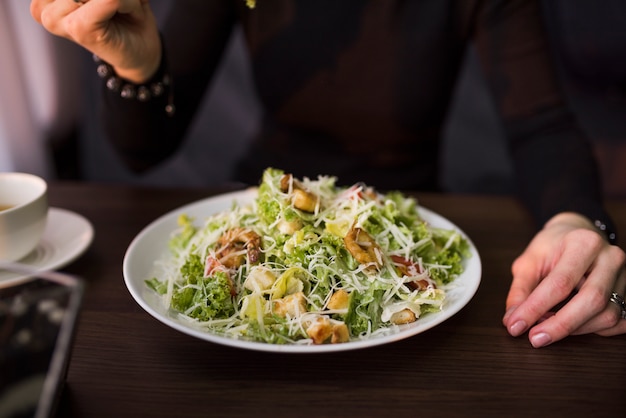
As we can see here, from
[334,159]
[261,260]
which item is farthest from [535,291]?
[334,159]

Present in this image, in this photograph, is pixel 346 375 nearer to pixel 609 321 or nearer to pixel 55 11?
pixel 609 321

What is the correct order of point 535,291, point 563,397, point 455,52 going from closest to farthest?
1. point 563,397
2. point 535,291
3. point 455,52

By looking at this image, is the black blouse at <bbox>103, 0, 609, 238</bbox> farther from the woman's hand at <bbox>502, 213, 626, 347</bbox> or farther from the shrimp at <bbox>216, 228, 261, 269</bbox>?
the shrimp at <bbox>216, 228, 261, 269</bbox>

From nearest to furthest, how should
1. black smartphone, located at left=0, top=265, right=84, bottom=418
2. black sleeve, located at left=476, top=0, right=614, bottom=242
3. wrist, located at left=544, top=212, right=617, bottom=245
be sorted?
black smartphone, located at left=0, top=265, right=84, bottom=418
wrist, located at left=544, top=212, right=617, bottom=245
black sleeve, located at left=476, top=0, right=614, bottom=242

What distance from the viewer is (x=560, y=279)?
0.95m

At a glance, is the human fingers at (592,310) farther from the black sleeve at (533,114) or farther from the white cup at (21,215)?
the white cup at (21,215)

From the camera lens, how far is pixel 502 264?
3.80ft

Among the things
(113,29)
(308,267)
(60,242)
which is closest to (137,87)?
(113,29)

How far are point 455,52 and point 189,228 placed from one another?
3.39ft

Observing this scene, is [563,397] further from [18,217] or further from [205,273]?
[18,217]

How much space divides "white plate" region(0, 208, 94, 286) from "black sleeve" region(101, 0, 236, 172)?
1.07 feet

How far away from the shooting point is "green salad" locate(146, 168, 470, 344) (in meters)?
0.86

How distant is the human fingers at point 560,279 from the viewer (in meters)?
0.93

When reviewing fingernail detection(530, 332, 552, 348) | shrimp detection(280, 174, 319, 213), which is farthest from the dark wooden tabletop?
shrimp detection(280, 174, 319, 213)
